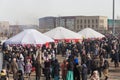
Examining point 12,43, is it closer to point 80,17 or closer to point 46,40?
point 46,40

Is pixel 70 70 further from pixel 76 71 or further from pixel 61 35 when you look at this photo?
pixel 61 35

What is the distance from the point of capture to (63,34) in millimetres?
36344

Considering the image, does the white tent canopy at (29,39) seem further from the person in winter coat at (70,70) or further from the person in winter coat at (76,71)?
the person in winter coat at (70,70)

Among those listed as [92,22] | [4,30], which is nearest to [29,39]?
[4,30]

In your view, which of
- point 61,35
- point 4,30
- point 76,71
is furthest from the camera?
point 4,30

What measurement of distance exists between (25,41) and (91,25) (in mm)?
130246

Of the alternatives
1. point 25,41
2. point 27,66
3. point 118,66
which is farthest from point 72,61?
point 25,41

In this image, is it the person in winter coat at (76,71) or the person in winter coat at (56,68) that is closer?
the person in winter coat at (76,71)

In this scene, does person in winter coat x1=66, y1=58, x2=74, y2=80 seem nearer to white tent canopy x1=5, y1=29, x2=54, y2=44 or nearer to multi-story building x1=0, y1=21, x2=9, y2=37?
white tent canopy x1=5, y1=29, x2=54, y2=44

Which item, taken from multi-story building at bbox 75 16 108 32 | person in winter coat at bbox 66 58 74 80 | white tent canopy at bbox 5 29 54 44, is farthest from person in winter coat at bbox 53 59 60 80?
multi-story building at bbox 75 16 108 32

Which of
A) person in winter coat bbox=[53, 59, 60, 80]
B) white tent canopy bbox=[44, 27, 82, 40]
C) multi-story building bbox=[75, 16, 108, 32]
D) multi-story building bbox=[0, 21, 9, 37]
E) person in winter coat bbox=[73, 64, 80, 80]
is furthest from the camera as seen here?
multi-story building bbox=[75, 16, 108, 32]

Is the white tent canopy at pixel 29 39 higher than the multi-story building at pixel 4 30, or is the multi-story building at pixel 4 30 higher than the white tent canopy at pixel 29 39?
the multi-story building at pixel 4 30

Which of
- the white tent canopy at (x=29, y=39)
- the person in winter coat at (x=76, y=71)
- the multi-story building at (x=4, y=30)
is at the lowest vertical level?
the person in winter coat at (x=76, y=71)

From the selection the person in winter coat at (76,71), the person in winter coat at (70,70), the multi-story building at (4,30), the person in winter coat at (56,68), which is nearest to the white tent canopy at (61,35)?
the person in winter coat at (56,68)
